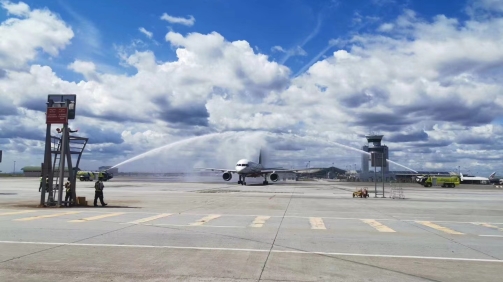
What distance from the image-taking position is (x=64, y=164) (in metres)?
23.4

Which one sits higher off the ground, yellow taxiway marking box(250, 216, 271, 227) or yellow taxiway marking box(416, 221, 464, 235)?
yellow taxiway marking box(250, 216, 271, 227)

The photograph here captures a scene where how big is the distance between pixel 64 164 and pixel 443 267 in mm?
20760

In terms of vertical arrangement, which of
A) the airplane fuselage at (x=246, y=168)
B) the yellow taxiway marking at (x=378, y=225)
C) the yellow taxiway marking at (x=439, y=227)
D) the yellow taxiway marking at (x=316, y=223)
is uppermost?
the airplane fuselage at (x=246, y=168)

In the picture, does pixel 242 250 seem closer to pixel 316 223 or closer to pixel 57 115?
pixel 316 223

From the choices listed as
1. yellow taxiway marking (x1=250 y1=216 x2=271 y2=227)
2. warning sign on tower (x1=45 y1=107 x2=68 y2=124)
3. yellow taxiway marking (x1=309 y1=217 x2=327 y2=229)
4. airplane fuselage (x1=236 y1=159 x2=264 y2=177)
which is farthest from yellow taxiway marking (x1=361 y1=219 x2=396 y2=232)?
airplane fuselage (x1=236 y1=159 x2=264 y2=177)

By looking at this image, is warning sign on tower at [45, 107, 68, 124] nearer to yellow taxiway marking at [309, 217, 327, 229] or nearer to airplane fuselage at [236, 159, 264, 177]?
yellow taxiway marking at [309, 217, 327, 229]

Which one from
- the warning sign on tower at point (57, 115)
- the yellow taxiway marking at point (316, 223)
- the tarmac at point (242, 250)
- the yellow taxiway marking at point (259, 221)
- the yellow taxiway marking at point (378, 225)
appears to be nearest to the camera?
the tarmac at point (242, 250)

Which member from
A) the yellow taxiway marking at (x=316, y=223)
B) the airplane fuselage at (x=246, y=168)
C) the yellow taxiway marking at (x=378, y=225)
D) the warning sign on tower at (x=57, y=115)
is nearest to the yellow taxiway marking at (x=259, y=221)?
the yellow taxiway marking at (x=316, y=223)

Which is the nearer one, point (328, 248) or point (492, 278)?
point (492, 278)

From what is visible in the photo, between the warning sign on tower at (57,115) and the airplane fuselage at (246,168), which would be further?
the airplane fuselage at (246,168)

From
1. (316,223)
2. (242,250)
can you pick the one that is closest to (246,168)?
(316,223)

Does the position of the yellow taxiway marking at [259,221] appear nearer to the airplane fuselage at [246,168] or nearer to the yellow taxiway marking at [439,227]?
the yellow taxiway marking at [439,227]

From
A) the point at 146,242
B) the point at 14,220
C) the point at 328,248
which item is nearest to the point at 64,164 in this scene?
the point at 14,220

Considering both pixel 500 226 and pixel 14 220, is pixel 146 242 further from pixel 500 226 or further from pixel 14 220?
pixel 500 226
